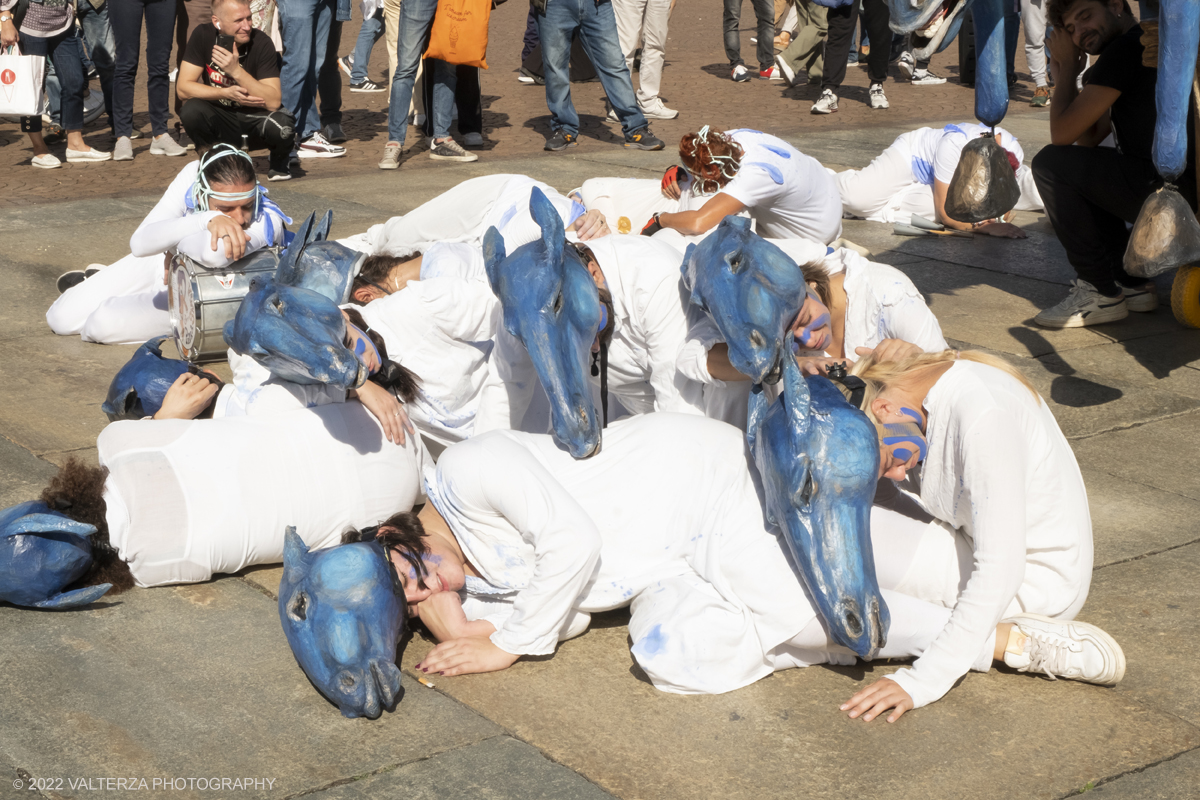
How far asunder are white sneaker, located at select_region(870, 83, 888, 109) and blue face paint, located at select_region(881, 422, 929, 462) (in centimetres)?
981

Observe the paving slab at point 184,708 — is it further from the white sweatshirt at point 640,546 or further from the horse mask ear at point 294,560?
the white sweatshirt at point 640,546

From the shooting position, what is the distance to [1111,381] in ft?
17.7

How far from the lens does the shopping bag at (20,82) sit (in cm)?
835

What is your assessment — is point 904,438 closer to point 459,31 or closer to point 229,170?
point 229,170

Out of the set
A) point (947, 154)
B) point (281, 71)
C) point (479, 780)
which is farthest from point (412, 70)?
point (479, 780)

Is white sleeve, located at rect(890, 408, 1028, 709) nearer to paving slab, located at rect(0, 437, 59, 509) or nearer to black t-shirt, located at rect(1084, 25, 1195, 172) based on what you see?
paving slab, located at rect(0, 437, 59, 509)

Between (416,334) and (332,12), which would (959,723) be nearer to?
(416,334)

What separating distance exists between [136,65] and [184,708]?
23.7 feet

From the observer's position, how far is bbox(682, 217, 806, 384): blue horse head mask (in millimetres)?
3254

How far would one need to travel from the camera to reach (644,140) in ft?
32.8

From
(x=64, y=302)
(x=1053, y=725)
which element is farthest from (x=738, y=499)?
(x=64, y=302)

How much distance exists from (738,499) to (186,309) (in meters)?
2.79

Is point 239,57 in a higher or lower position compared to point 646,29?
lower

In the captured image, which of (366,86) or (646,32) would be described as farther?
(366,86)
